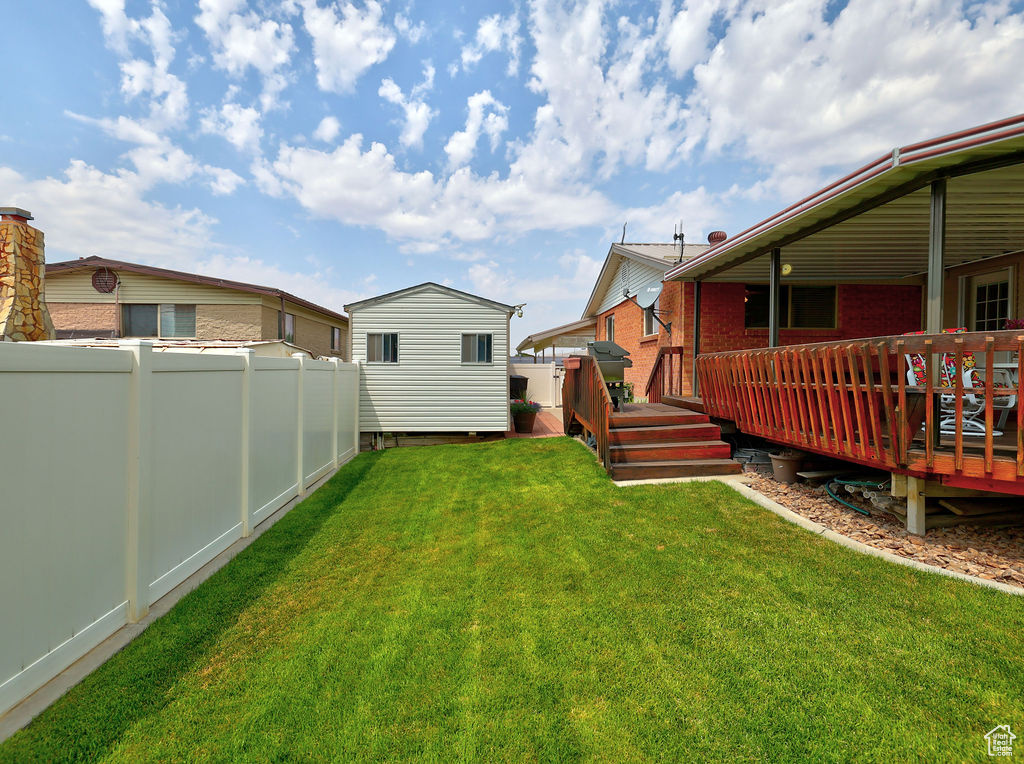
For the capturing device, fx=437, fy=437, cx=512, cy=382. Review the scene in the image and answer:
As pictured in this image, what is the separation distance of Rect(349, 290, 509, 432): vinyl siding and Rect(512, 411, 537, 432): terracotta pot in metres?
0.90

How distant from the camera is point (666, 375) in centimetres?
988

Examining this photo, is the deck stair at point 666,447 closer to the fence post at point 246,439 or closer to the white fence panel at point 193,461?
the fence post at point 246,439

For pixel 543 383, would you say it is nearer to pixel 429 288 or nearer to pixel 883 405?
pixel 429 288

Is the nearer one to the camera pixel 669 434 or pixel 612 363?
pixel 669 434

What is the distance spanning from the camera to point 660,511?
478 centimetres

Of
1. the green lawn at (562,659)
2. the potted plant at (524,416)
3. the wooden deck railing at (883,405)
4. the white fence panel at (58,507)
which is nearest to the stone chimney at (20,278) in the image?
the white fence panel at (58,507)

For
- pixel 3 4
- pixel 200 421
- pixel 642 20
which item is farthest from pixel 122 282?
pixel 642 20

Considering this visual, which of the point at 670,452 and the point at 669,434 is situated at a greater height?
the point at 669,434

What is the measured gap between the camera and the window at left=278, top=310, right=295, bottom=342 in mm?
13927

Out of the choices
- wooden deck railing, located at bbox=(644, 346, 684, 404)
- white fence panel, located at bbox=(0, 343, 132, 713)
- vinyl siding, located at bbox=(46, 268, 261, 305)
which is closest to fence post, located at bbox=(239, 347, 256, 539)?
white fence panel, located at bbox=(0, 343, 132, 713)

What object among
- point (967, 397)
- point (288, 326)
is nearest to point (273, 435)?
point (967, 397)

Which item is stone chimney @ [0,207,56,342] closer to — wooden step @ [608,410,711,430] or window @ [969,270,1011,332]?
wooden step @ [608,410,711,430]

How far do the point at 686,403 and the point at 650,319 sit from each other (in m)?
3.55

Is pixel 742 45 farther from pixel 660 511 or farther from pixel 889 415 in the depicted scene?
pixel 660 511
